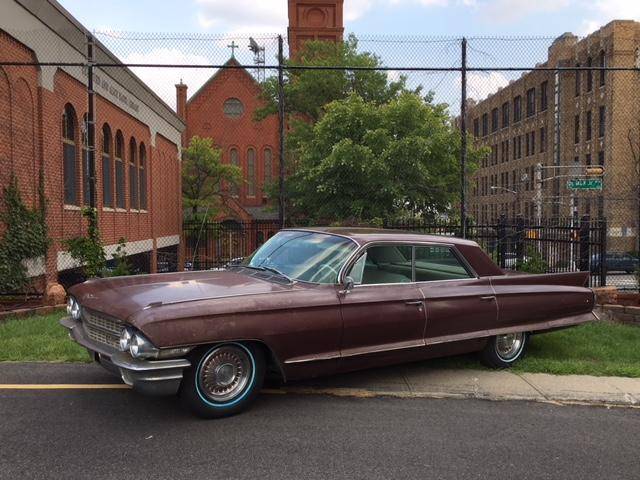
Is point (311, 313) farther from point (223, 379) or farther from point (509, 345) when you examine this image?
point (509, 345)

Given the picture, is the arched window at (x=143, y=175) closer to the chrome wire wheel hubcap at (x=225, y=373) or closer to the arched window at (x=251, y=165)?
the chrome wire wheel hubcap at (x=225, y=373)

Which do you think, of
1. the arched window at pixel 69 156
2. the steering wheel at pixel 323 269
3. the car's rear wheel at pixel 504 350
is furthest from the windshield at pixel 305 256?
the arched window at pixel 69 156

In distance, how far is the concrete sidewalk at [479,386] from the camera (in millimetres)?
5156

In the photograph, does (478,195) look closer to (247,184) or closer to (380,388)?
(247,184)

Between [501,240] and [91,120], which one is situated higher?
[91,120]

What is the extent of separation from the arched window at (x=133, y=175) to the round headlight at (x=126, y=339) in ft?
49.7

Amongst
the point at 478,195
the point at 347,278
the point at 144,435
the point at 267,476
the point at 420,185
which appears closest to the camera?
the point at 267,476

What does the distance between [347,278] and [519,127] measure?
55778 mm

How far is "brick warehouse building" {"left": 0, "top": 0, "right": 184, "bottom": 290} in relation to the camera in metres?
10.5

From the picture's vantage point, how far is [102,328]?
Result: 4441mm

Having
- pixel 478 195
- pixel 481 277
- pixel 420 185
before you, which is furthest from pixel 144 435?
pixel 478 195

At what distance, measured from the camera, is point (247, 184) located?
39094mm

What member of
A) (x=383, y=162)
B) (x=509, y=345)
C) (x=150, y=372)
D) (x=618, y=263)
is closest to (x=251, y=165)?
(x=383, y=162)

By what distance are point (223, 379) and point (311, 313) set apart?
85 cm
